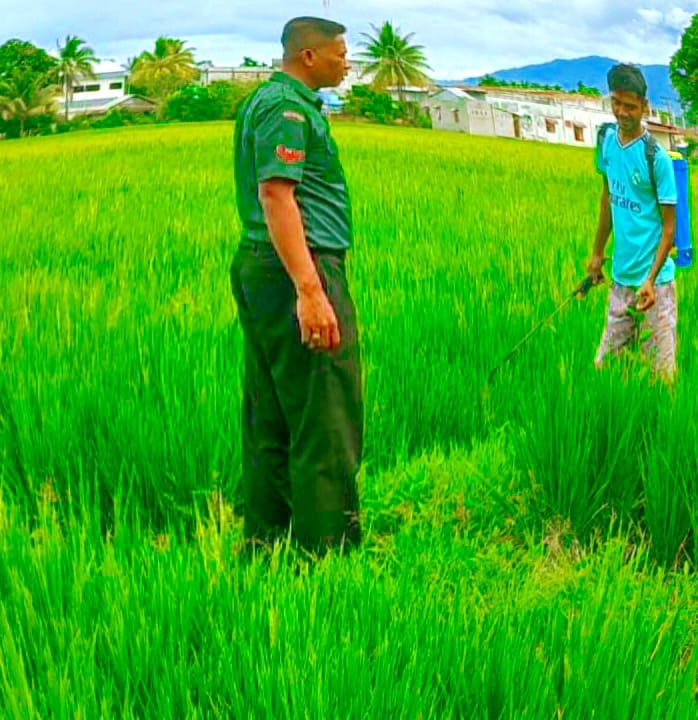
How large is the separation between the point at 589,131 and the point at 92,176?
142 feet

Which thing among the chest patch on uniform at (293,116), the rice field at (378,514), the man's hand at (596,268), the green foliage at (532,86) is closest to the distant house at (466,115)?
the green foliage at (532,86)

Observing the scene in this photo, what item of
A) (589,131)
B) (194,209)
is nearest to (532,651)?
(194,209)

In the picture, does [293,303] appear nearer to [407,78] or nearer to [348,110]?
[348,110]

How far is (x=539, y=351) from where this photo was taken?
162 inches

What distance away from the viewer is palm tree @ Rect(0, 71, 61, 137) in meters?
48.4

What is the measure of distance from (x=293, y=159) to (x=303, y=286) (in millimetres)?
275

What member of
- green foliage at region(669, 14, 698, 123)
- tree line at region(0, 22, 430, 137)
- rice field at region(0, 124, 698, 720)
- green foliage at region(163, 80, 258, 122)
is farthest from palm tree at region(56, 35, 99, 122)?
rice field at region(0, 124, 698, 720)

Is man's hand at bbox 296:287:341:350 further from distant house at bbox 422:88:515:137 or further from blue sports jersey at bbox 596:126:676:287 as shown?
distant house at bbox 422:88:515:137

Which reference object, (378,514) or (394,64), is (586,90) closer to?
(394,64)

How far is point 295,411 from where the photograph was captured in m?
2.57

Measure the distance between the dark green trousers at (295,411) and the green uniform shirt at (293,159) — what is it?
0.07 m

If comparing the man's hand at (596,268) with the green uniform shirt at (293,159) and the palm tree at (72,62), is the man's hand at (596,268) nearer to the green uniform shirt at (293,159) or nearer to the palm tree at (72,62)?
the green uniform shirt at (293,159)

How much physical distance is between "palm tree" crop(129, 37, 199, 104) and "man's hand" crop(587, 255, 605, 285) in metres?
60.6

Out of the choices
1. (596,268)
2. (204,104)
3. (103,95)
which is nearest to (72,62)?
(103,95)
